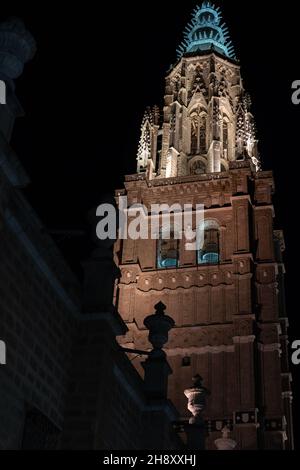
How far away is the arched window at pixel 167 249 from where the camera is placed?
35969mm

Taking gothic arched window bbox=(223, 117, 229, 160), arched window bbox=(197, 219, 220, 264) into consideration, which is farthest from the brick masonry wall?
gothic arched window bbox=(223, 117, 229, 160)

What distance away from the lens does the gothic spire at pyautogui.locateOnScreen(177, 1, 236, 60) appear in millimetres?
48219

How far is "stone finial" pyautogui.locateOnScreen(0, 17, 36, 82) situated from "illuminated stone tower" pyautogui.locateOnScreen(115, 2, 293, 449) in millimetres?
20070

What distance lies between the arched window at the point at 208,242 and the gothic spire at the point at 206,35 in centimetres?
1451

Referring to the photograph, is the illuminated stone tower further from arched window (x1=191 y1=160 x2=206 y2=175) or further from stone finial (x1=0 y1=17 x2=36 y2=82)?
stone finial (x1=0 y1=17 x2=36 y2=82)

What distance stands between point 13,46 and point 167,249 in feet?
82.7

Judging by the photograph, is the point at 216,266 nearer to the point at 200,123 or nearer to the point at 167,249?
the point at 167,249

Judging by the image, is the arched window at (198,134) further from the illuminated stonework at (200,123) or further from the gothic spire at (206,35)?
the gothic spire at (206,35)

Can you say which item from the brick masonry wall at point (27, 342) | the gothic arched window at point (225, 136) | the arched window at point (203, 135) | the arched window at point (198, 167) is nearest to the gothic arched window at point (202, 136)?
the arched window at point (203, 135)

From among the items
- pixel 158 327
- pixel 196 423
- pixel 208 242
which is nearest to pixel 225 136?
pixel 208 242

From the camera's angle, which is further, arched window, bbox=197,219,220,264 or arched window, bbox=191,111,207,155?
arched window, bbox=191,111,207,155

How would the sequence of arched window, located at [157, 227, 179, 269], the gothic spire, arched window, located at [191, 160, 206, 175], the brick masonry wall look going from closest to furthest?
the brick masonry wall < arched window, located at [157, 227, 179, 269] < arched window, located at [191, 160, 206, 175] < the gothic spire

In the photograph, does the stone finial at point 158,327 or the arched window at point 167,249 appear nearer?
the stone finial at point 158,327
